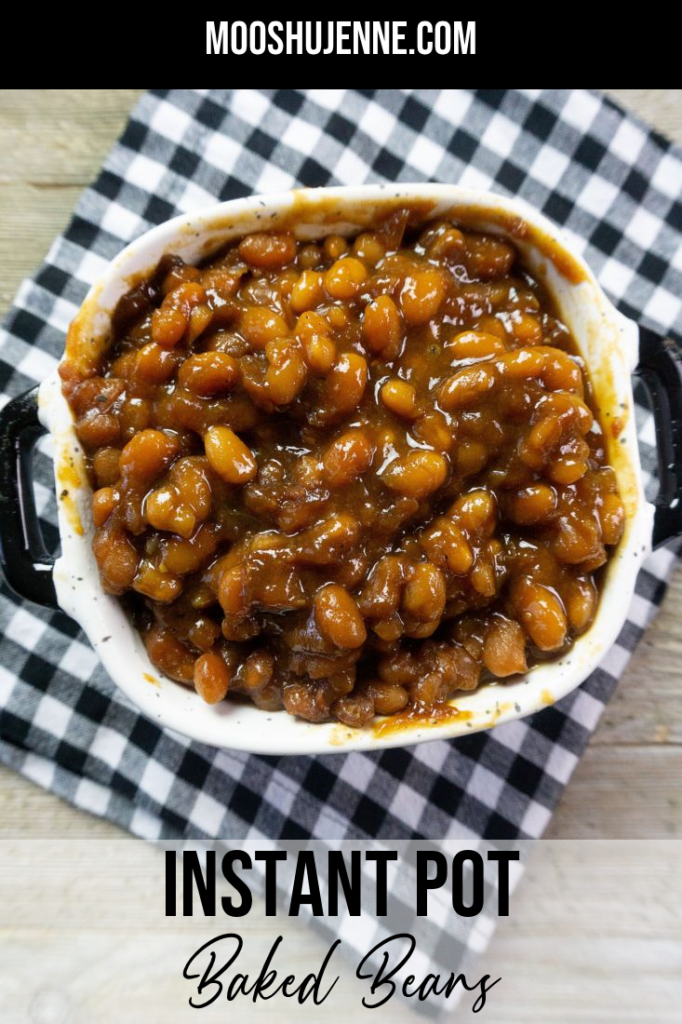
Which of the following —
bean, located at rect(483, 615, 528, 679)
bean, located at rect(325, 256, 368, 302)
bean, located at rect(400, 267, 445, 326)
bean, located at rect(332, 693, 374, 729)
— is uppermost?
bean, located at rect(400, 267, 445, 326)

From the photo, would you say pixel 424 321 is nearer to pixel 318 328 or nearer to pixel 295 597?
pixel 318 328

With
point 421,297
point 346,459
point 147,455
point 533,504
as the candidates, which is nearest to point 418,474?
point 346,459

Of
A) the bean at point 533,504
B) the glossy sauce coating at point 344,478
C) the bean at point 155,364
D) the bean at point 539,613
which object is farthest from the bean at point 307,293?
the bean at point 539,613

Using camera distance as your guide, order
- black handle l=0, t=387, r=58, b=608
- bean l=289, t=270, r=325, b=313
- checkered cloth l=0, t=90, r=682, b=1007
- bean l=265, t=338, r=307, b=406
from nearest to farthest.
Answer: bean l=265, t=338, r=307, b=406, bean l=289, t=270, r=325, b=313, black handle l=0, t=387, r=58, b=608, checkered cloth l=0, t=90, r=682, b=1007

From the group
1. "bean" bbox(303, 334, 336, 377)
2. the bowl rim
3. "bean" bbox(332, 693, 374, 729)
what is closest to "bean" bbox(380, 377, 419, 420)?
"bean" bbox(303, 334, 336, 377)

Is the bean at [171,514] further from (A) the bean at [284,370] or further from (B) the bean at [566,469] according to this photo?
(B) the bean at [566,469]

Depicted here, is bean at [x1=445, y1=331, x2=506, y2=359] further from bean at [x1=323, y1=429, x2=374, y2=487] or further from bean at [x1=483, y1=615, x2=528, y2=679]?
bean at [x1=483, y1=615, x2=528, y2=679]
